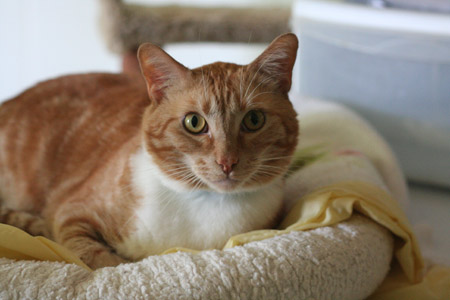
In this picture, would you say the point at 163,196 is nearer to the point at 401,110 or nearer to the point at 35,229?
the point at 35,229

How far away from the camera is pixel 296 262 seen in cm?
126

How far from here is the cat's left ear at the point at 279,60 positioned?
1342 mm

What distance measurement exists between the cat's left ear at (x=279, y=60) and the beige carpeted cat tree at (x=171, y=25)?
4.42 ft

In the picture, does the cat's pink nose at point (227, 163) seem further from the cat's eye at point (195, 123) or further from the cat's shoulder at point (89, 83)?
the cat's shoulder at point (89, 83)

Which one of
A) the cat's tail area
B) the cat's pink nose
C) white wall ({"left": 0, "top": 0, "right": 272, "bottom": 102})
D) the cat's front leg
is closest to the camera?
the cat's pink nose

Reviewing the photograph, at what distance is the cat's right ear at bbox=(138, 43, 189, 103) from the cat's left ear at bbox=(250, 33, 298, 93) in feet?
0.59

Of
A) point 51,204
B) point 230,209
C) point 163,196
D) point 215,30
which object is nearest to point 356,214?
point 230,209

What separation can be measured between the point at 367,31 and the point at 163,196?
1.16m

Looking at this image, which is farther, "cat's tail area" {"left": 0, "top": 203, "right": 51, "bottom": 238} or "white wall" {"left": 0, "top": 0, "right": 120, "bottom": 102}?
"white wall" {"left": 0, "top": 0, "right": 120, "bottom": 102}

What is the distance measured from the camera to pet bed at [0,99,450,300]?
1142 mm

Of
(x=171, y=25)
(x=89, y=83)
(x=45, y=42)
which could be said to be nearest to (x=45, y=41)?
(x=45, y=42)

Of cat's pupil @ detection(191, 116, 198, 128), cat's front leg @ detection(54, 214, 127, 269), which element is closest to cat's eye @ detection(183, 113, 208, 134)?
cat's pupil @ detection(191, 116, 198, 128)

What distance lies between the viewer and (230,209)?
1.39m

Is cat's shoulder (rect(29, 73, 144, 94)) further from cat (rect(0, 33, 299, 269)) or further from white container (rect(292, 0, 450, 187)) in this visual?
white container (rect(292, 0, 450, 187))
